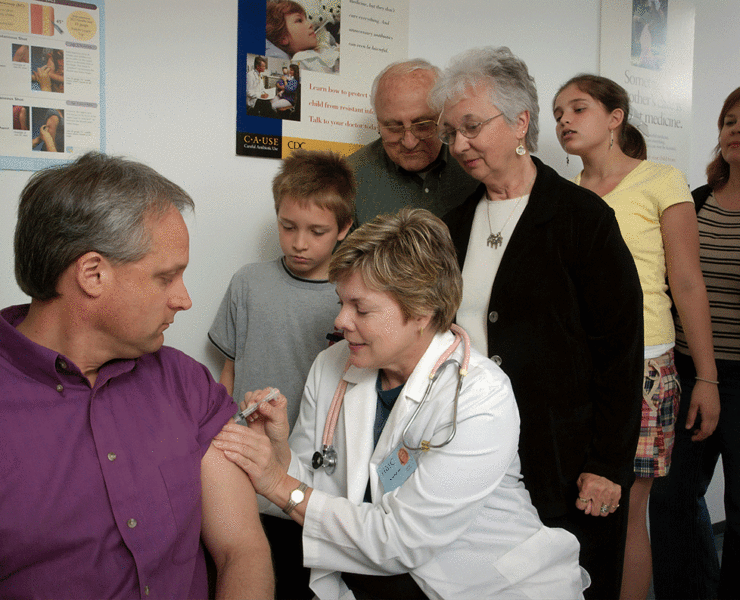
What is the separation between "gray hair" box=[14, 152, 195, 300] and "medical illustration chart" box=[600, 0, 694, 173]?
262 centimetres

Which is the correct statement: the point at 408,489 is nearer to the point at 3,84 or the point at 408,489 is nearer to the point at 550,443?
the point at 550,443

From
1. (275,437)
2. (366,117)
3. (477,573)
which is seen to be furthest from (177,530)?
(366,117)

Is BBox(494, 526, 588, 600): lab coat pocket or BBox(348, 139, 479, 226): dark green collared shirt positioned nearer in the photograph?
BBox(494, 526, 588, 600): lab coat pocket

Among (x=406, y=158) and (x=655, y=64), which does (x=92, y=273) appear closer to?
(x=406, y=158)

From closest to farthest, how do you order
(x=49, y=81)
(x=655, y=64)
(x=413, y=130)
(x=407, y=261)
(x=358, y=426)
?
(x=407, y=261), (x=358, y=426), (x=49, y=81), (x=413, y=130), (x=655, y=64)

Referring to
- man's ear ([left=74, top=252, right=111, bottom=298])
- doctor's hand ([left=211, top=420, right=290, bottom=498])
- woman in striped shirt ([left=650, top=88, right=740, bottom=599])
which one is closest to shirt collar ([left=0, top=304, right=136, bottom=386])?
man's ear ([left=74, top=252, right=111, bottom=298])

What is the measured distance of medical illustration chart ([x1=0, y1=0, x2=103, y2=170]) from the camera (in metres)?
1.69

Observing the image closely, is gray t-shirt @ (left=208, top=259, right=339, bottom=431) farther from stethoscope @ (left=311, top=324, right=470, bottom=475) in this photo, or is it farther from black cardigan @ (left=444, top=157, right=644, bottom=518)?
black cardigan @ (left=444, top=157, right=644, bottom=518)

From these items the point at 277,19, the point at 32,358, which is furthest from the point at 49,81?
the point at 32,358

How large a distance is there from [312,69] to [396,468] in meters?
1.47

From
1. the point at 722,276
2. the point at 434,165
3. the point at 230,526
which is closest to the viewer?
the point at 230,526

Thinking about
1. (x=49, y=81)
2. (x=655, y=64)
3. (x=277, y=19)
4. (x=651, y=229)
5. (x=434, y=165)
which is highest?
(x=655, y=64)

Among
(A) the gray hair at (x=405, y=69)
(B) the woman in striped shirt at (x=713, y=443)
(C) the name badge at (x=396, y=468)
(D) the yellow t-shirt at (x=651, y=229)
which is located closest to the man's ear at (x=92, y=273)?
(C) the name badge at (x=396, y=468)

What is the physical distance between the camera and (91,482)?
1.10m
